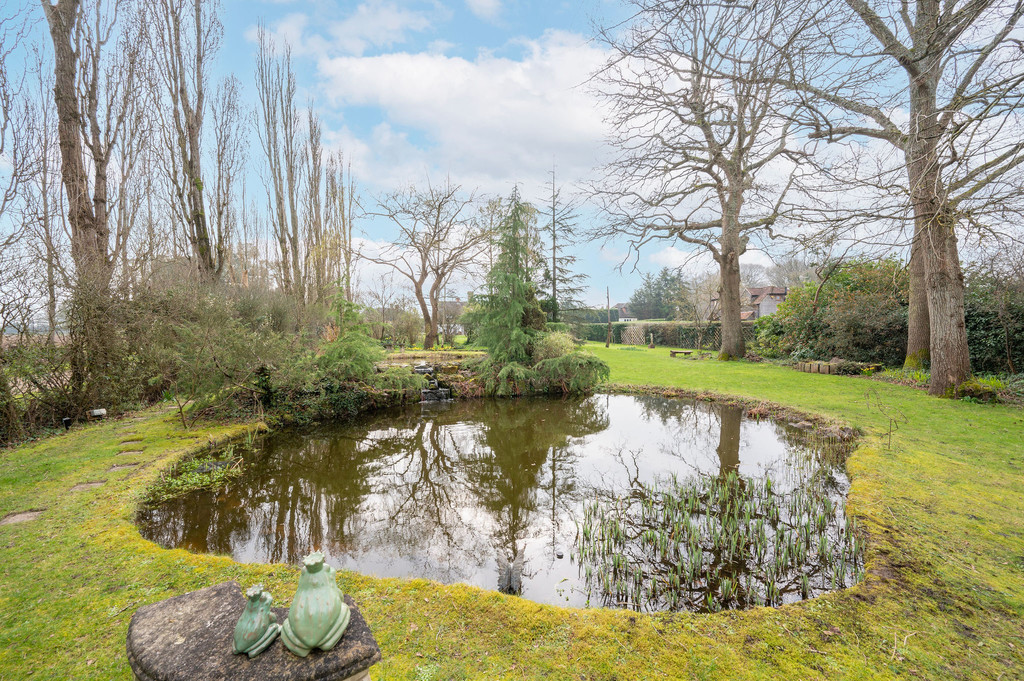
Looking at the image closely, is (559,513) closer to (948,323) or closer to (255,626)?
(255,626)

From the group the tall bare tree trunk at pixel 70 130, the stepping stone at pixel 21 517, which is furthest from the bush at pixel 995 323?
the tall bare tree trunk at pixel 70 130

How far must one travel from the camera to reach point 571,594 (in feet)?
10.1

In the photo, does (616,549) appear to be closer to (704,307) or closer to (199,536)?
(199,536)

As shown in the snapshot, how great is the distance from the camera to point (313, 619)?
153cm

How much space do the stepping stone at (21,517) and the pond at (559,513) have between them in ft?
2.61

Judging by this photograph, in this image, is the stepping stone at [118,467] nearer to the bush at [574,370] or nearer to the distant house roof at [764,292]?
the bush at [574,370]

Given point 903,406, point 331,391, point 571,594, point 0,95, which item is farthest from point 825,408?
point 0,95

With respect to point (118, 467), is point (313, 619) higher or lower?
higher

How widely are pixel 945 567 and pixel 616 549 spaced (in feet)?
7.59

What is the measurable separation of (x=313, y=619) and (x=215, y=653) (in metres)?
0.36

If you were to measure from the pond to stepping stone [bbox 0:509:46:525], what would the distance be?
0.79 m

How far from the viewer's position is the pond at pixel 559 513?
10.5 ft

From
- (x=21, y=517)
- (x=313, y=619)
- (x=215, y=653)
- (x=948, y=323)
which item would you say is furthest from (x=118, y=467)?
(x=948, y=323)

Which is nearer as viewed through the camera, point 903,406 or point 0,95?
point 0,95
